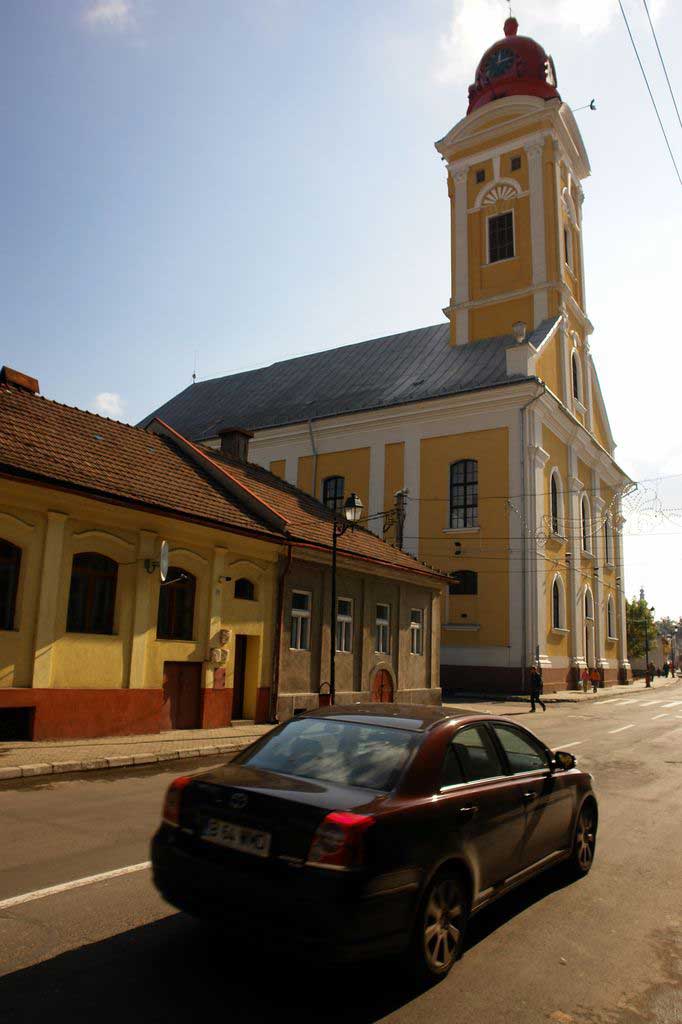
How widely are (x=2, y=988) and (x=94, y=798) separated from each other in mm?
5276

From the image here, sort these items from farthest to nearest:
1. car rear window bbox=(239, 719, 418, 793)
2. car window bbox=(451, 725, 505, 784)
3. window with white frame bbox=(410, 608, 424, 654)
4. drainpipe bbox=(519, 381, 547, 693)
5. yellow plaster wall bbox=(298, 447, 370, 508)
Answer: yellow plaster wall bbox=(298, 447, 370, 508), drainpipe bbox=(519, 381, 547, 693), window with white frame bbox=(410, 608, 424, 654), car window bbox=(451, 725, 505, 784), car rear window bbox=(239, 719, 418, 793)

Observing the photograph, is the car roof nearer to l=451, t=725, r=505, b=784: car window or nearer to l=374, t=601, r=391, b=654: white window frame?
l=451, t=725, r=505, b=784: car window

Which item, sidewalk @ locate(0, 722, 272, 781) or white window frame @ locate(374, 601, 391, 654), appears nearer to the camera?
sidewalk @ locate(0, 722, 272, 781)

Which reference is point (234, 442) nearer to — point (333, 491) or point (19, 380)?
point (19, 380)

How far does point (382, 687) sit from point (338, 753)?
17.3 metres

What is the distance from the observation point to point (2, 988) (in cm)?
368

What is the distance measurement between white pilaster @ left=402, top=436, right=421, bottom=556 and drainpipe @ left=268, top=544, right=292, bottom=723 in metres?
17.1

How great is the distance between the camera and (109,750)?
1207 centimetres

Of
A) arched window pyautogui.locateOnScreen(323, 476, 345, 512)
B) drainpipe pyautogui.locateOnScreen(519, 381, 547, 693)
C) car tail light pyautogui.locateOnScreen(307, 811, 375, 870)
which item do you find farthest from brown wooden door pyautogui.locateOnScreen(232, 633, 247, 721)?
arched window pyautogui.locateOnScreen(323, 476, 345, 512)

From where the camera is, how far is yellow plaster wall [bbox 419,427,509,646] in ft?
103

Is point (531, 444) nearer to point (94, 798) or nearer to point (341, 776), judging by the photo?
point (94, 798)

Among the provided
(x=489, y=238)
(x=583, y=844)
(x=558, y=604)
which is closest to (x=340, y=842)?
(x=583, y=844)

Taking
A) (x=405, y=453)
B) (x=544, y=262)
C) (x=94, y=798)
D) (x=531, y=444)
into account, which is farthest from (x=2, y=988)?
(x=544, y=262)

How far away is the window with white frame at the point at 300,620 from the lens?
18.4 m
